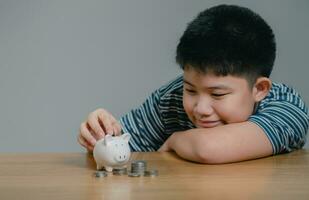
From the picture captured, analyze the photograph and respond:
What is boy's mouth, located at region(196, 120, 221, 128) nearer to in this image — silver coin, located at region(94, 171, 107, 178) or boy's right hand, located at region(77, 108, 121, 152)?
boy's right hand, located at region(77, 108, 121, 152)

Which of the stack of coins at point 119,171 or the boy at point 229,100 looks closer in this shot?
the stack of coins at point 119,171

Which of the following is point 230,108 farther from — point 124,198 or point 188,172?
point 124,198

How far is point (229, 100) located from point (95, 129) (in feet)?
0.76

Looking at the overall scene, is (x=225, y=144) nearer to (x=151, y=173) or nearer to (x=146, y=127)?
(x=151, y=173)

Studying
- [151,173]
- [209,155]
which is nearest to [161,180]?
[151,173]

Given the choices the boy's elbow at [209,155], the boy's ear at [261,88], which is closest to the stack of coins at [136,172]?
the boy's elbow at [209,155]

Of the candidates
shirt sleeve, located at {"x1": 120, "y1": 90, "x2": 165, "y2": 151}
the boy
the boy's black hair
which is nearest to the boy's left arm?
the boy

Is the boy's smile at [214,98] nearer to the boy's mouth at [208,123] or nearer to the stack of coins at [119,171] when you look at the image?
the boy's mouth at [208,123]

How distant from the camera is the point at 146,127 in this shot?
1352mm

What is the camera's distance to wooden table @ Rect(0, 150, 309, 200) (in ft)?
2.47

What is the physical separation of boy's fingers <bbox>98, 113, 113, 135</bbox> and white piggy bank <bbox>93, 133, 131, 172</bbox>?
0.16m

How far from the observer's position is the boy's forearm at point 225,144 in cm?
98

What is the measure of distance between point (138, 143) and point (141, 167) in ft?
1.50

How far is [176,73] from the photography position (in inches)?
73.6
